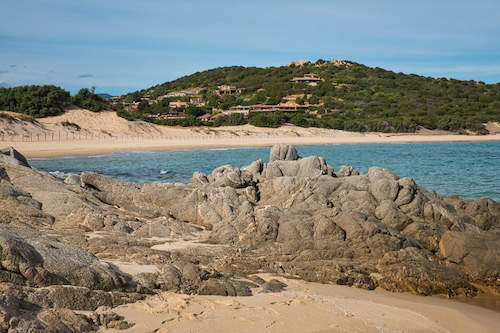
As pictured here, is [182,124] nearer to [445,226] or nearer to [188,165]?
[188,165]

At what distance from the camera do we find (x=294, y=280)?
712 cm

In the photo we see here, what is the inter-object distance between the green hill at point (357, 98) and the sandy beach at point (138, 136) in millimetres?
3064

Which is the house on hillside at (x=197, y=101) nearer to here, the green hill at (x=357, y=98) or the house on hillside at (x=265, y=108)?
the green hill at (x=357, y=98)

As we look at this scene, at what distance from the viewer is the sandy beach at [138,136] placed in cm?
3653

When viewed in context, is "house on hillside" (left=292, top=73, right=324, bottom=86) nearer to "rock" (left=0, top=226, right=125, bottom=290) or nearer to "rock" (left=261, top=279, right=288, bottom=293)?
"rock" (left=261, top=279, right=288, bottom=293)

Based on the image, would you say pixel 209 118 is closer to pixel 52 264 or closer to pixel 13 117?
pixel 13 117

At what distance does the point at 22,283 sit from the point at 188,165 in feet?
75.9

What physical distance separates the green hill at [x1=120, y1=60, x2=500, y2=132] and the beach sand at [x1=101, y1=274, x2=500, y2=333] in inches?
1827

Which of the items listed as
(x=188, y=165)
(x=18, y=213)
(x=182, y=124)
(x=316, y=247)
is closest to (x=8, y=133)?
(x=188, y=165)

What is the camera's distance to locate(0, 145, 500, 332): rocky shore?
5.07 metres

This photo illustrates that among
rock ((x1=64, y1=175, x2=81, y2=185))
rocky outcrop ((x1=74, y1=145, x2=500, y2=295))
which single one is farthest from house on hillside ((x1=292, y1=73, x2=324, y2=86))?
rocky outcrop ((x1=74, y1=145, x2=500, y2=295))

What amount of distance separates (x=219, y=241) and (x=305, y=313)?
10.9ft

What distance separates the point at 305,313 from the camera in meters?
5.65

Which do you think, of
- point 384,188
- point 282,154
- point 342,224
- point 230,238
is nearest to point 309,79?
point 282,154
